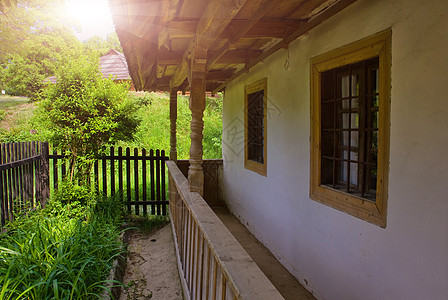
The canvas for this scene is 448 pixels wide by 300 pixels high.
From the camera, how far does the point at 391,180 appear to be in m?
2.35

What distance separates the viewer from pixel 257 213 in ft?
17.5

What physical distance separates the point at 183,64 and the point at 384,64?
2.78 m

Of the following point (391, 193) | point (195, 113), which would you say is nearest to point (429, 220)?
point (391, 193)

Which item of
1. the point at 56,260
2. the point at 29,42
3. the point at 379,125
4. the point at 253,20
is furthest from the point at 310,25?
the point at 29,42

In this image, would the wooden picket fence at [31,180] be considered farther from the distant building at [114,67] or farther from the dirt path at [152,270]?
the distant building at [114,67]

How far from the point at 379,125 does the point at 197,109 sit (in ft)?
6.05

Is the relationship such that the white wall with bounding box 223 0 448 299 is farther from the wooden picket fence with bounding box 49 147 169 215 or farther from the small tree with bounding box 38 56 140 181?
the small tree with bounding box 38 56 140 181

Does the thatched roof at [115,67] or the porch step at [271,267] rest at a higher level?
the thatched roof at [115,67]

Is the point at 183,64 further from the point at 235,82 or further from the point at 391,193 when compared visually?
the point at 391,193

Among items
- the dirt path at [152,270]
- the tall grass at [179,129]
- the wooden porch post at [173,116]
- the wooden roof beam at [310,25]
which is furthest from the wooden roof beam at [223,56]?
the tall grass at [179,129]

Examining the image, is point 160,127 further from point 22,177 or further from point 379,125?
point 379,125

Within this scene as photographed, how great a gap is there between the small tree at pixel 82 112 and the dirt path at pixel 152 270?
1875 mm

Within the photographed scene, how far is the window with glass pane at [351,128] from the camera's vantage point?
9.20ft

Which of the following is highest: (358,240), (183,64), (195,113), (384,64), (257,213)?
(183,64)
